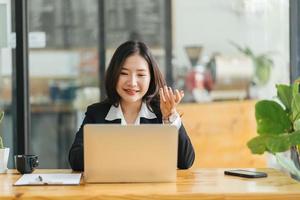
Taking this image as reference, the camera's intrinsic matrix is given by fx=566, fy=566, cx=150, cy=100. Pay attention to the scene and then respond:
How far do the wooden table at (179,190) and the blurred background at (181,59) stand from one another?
2.45 m

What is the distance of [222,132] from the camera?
5.05 meters

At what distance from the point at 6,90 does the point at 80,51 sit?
0.80 meters

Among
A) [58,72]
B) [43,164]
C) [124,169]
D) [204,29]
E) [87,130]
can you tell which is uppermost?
[204,29]

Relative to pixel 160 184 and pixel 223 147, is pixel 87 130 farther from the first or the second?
pixel 223 147

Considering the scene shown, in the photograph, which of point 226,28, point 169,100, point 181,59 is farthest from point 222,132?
point 169,100

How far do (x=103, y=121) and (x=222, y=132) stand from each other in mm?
2417

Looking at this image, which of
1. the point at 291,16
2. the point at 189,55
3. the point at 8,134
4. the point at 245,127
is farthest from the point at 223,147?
the point at 8,134

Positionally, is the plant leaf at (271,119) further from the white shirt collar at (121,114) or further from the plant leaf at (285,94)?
the white shirt collar at (121,114)

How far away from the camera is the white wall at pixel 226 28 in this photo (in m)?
4.98

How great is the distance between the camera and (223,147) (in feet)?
16.5

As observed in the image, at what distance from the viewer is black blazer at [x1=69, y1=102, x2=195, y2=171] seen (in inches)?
102

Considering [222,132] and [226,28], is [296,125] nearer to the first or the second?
[222,132]

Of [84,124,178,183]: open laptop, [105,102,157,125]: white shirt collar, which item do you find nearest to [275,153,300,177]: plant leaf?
[84,124,178,183]: open laptop

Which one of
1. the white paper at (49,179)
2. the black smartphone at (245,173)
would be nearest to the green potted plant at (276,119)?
the black smartphone at (245,173)
